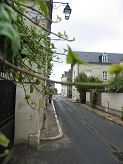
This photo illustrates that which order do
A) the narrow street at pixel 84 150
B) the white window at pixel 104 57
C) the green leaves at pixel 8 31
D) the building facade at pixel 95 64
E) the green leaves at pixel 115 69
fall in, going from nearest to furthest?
the green leaves at pixel 8 31 → the green leaves at pixel 115 69 → the narrow street at pixel 84 150 → the building facade at pixel 95 64 → the white window at pixel 104 57

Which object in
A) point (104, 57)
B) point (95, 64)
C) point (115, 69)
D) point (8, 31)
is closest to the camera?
point (8, 31)

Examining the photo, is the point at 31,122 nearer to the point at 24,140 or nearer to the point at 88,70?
the point at 24,140

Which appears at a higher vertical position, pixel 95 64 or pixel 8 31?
pixel 95 64

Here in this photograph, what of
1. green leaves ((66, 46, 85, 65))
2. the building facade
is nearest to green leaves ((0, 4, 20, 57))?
green leaves ((66, 46, 85, 65))

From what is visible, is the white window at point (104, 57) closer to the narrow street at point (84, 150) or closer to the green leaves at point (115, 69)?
the narrow street at point (84, 150)

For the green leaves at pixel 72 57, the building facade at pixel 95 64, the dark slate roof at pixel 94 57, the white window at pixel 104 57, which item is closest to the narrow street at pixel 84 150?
the green leaves at pixel 72 57

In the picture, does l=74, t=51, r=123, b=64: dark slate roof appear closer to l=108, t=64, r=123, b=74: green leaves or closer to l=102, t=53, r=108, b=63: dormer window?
l=102, t=53, r=108, b=63: dormer window

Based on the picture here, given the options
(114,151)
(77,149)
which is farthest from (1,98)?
(114,151)

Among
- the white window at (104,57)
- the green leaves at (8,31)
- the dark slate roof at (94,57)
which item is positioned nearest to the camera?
the green leaves at (8,31)

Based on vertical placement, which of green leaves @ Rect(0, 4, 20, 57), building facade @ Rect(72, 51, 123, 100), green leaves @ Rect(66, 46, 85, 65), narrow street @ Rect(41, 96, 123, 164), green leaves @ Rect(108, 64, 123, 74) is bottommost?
narrow street @ Rect(41, 96, 123, 164)

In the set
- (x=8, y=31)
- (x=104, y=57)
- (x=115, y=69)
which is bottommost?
(x=115, y=69)

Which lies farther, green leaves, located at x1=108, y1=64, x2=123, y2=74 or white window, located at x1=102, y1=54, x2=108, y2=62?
white window, located at x1=102, y1=54, x2=108, y2=62

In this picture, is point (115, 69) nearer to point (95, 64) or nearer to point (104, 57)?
point (95, 64)

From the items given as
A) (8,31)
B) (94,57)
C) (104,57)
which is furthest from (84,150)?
(94,57)
